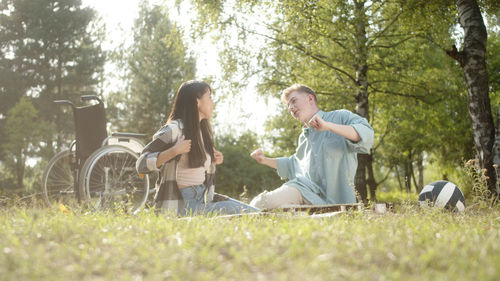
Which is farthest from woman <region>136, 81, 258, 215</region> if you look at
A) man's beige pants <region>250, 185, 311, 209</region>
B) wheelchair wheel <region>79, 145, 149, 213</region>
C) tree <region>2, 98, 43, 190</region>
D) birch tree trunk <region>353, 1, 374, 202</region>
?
tree <region>2, 98, 43, 190</region>

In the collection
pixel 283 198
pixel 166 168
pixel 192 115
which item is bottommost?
pixel 283 198

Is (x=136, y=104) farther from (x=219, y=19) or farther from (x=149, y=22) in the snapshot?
(x=219, y=19)

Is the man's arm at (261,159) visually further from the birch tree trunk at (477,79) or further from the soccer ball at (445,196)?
the birch tree trunk at (477,79)

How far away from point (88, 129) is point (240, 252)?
4.21 meters

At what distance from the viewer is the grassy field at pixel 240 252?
170 centimetres

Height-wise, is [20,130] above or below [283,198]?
above

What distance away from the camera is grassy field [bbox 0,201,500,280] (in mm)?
1701

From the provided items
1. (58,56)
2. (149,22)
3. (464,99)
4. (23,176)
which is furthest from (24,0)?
(464,99)

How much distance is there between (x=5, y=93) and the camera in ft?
77.9

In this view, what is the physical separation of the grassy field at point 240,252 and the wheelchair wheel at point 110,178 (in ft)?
7.17

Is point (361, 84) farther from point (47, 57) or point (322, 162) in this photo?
point (47, 57)

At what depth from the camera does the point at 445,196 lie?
5.05 metres

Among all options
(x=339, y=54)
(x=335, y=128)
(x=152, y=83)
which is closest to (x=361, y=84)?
(x=339, y=54)

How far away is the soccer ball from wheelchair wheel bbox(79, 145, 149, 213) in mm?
3481
